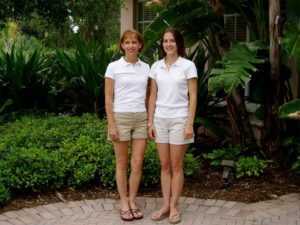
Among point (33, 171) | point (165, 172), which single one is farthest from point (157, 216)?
point (33, 171)

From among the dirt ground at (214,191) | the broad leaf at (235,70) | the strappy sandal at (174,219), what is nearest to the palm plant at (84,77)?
the dirt ground at (214,191)

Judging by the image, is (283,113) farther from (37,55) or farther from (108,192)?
(37,55)

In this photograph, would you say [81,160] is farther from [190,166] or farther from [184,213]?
[184,213]

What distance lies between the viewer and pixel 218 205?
17.2 ft

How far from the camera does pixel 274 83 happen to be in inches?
233

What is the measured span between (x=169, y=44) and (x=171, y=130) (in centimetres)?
80

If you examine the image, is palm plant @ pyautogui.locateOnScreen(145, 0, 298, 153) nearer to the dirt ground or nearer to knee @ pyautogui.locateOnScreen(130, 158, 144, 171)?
the dirt ground

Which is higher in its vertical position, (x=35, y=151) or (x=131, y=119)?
(x=131, y=119)

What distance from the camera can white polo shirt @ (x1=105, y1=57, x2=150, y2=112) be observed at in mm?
4551

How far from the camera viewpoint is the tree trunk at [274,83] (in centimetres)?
546

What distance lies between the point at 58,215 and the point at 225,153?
8.13 feet

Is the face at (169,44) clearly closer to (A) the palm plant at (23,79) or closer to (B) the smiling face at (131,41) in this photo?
(B) the smiling face at (131,41)

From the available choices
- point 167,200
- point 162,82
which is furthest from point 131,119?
point 167,200

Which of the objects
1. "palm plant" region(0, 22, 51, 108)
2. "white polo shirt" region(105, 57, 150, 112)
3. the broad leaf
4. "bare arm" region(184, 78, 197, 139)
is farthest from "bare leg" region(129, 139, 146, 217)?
"palm plant" region(0, 22, 51, 108)
